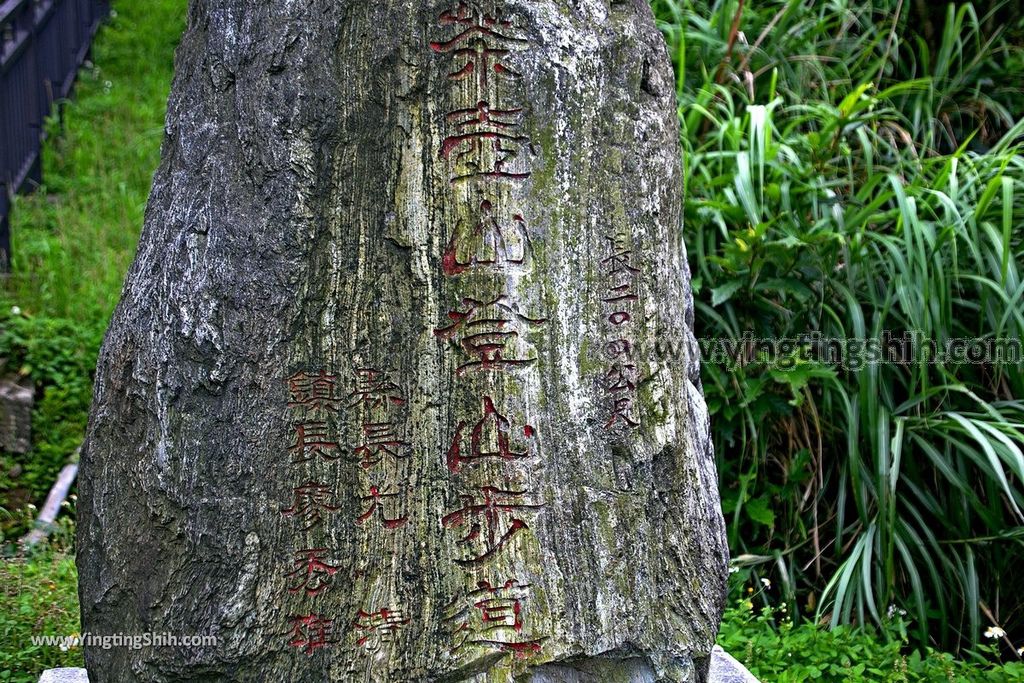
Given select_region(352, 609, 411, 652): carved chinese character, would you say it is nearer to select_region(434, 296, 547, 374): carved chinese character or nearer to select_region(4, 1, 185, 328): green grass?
select_region(434, 296, 547, 374): carved chinese character

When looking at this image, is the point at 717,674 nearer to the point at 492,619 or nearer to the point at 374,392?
the point at 492,619

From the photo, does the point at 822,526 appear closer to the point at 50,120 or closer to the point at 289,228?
the point at 289,228

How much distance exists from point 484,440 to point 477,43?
2.78 feet

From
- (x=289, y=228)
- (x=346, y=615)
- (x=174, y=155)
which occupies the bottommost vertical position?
(x=346, y=615)

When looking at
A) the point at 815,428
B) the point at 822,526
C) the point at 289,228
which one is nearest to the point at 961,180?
the point at 815,428

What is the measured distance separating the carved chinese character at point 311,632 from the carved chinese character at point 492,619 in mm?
253

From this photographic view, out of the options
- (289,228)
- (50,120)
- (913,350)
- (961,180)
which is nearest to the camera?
(289,228)

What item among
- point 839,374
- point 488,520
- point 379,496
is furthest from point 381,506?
point 839,374

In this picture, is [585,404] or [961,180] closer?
[585,404]

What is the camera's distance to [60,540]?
3834mm

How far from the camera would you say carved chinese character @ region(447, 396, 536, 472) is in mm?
2334

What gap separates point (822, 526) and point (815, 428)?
0.34 m

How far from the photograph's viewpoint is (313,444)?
229 cm

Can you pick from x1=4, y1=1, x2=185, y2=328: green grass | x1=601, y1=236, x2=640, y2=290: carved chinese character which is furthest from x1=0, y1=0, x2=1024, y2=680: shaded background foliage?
x1=601, y1=236, x2=640, y2=290: carved chinese character
